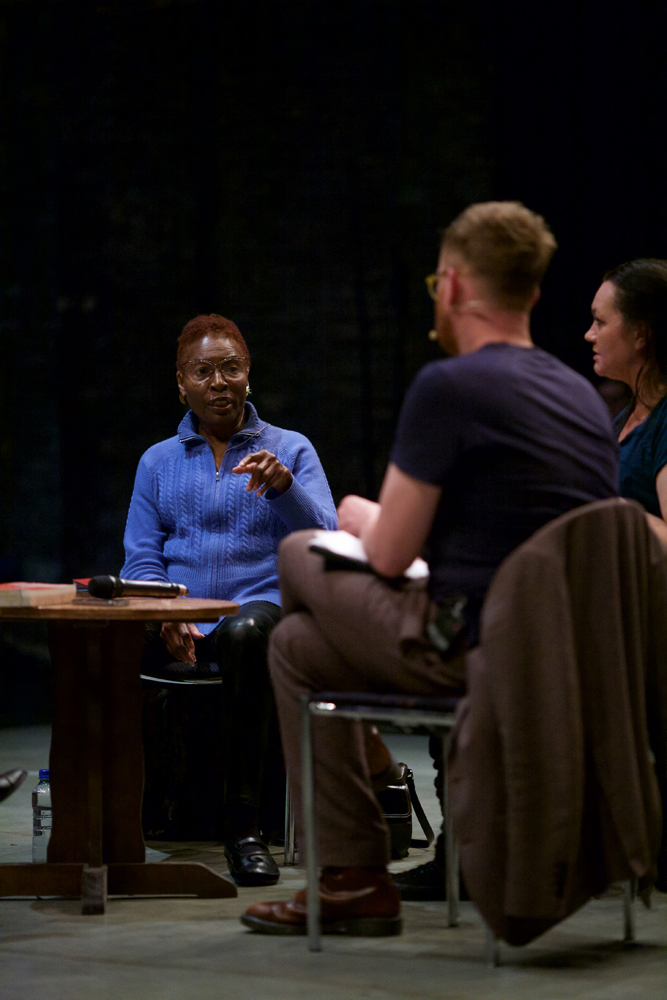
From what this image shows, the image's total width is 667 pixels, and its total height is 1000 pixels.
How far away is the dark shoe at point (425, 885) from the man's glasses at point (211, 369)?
4.25 feet

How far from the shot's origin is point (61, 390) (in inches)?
249

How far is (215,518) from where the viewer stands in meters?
3.20

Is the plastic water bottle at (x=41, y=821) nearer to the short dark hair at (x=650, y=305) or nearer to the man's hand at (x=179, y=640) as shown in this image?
the man's hand at (x=179, y=640)

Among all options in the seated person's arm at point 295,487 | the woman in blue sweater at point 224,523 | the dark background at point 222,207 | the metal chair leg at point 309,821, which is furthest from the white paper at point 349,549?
the dark background at point 222,207

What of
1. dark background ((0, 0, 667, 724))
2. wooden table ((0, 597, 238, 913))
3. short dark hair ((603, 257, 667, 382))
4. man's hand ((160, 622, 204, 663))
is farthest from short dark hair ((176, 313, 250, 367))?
dark background ((0, 0, 667, 724))

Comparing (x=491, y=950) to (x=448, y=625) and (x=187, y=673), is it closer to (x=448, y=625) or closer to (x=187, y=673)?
(x=448, y=625)

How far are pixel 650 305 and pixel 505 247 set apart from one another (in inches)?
32.1

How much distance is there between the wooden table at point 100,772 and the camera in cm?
255

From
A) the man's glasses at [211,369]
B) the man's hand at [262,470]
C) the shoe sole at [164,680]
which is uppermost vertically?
the man's glasses at [211,369]

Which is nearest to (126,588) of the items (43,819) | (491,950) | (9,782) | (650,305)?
(9,782)

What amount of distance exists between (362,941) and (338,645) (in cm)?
51

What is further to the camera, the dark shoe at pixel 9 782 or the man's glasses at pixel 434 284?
the dark shoe at pixel 9 782

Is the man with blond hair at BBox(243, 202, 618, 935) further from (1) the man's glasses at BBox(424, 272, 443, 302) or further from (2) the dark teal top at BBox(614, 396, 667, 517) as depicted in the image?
(2) the dark teal top at BBox(614, 396, 667, 517)

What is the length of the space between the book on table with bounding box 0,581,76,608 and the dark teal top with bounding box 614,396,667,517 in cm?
117
